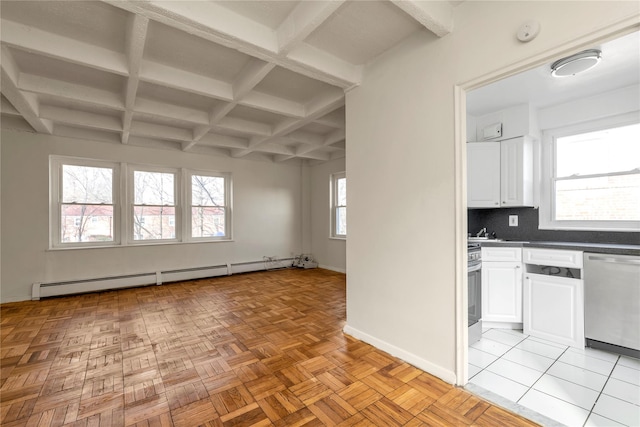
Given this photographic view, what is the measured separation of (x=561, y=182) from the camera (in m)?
3.12

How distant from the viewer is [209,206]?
558cm

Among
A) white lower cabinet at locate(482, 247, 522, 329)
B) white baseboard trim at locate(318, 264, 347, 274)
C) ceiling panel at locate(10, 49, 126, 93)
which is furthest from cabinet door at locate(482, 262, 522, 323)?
ceiling panel at locate(10, 49, 126, 93)

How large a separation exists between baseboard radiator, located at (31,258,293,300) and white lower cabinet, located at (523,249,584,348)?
468 centimetres

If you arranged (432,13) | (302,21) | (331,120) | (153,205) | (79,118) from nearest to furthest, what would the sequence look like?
(432,13)
(302,21)
(79,118)
(331,120)
(153,205)

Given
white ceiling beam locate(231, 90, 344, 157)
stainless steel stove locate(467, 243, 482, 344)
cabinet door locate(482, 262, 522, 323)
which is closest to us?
stainless steel stove locate(467, 243, 482, 344)

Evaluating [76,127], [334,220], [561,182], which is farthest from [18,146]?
[561,182]

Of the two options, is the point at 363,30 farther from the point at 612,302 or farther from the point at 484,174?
the point at 612,302

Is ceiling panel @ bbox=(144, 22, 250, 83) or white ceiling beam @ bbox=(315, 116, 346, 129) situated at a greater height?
ceiling panel @ bbox=(144, 22, 250, 83)

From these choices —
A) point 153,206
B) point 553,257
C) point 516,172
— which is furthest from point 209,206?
point 553,257

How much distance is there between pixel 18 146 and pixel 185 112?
2560mm

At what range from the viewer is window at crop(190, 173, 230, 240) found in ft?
17.8

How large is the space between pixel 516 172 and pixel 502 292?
52.6 inches

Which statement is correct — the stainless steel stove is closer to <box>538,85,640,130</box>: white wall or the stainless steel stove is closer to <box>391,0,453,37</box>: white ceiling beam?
<box>538,85,640,130</box>: white wall

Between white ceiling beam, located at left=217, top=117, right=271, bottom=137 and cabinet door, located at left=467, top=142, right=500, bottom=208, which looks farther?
white ceiling beam, located at left=217, top=117, right=271, bottom=137
